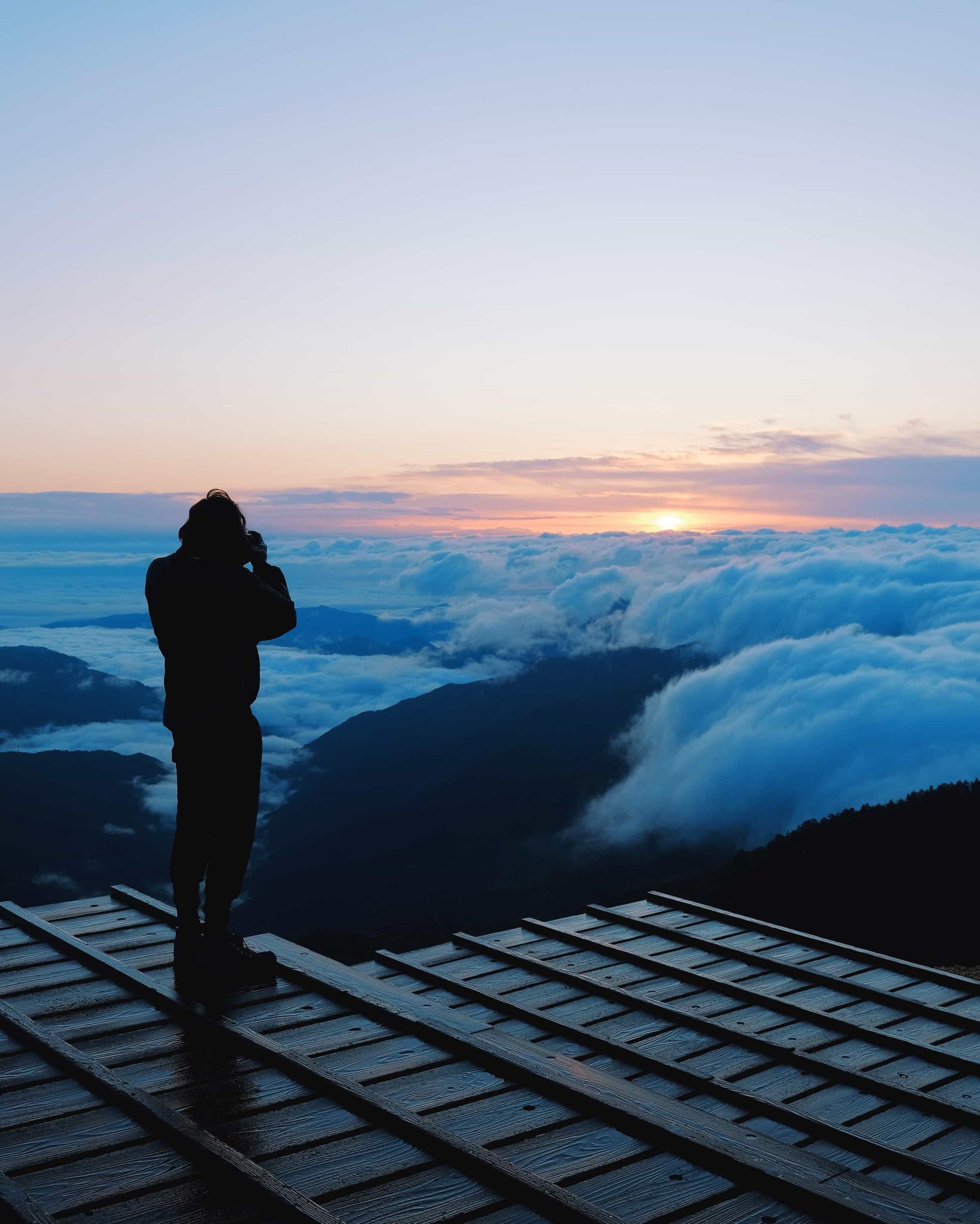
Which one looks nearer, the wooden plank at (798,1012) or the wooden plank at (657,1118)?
the wooden plank at (657,1118)

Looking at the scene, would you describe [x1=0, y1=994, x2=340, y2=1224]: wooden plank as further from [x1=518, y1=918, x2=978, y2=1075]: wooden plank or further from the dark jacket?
[x1=518, y1=918, x2=978, y2=1075]: wooden plank

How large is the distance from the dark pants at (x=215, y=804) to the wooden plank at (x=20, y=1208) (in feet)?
8.12

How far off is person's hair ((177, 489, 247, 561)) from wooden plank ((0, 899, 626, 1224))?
3018mm

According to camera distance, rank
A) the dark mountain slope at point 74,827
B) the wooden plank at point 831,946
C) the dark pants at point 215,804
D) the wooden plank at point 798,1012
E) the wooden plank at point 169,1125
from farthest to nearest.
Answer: the dark mountain slope at point 74,827, the wooden plank at point 831,946, the wooden plank at point 798,1012, the dark pants at point 215,804, the wooden plank at point 169,1125

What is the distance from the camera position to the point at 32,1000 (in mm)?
6938

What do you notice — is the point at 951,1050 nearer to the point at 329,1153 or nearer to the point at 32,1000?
the point at 329,1153

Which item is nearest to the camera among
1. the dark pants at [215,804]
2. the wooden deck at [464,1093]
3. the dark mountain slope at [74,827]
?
the wooden deck at [464,1093]

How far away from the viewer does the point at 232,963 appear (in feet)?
23.1

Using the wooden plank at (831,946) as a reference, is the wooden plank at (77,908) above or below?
above

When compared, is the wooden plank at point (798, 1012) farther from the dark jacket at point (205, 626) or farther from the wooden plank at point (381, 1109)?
the dark jacket at point (205, 626)

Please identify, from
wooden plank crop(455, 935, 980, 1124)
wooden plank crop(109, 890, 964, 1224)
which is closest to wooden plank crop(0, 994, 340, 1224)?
wooden plank crop(109, 890, 964, 1224)

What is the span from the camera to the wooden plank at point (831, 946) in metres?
10.1

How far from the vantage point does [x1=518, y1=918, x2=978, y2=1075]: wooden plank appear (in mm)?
7871

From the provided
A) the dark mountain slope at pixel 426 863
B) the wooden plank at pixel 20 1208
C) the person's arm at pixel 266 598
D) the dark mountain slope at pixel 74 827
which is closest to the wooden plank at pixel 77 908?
the person's arm at pixel 266 598
